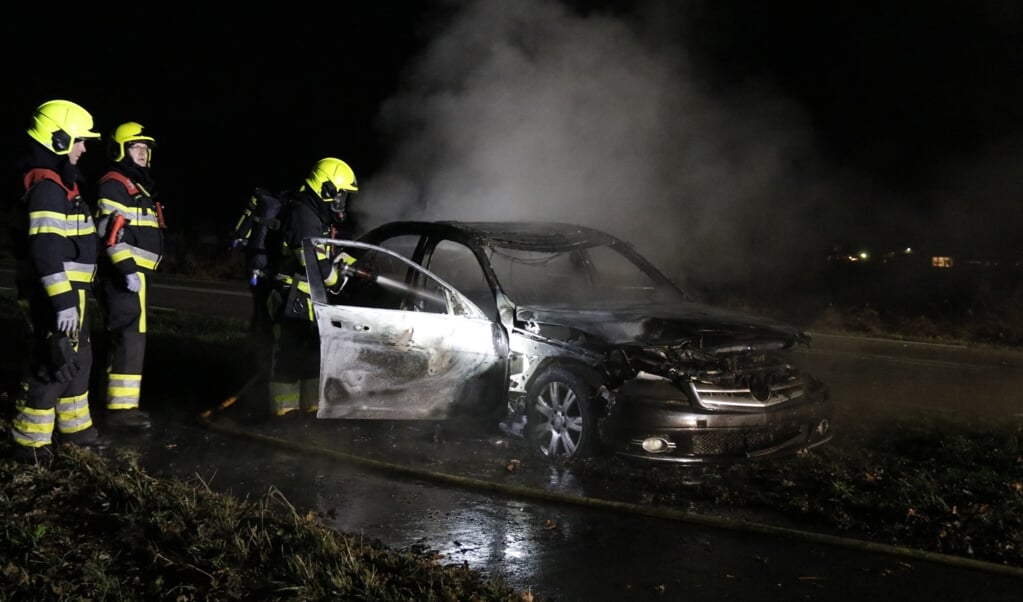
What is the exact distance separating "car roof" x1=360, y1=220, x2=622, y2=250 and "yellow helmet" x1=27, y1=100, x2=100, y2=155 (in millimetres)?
2543

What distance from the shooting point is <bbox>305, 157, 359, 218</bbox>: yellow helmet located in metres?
7.11

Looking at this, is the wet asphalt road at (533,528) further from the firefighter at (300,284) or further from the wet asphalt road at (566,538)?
the firefighter at (300,284)

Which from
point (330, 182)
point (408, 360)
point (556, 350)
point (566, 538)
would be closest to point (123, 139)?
point (330, 182)

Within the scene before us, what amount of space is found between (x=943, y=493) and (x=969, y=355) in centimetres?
774

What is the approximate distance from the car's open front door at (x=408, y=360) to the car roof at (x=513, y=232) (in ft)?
1.98

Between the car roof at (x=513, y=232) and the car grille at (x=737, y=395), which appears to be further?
the car roof at (x=513, y=232)

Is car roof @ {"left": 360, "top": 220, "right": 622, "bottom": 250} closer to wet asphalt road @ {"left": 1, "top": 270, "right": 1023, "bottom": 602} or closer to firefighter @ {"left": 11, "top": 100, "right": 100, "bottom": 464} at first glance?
wet asphalt road @ {"left": 1, "top": 270, "right": 1023, "bottom": 602}

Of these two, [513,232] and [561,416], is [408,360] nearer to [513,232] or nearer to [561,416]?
[561,416]

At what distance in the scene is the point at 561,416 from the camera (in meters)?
6.14

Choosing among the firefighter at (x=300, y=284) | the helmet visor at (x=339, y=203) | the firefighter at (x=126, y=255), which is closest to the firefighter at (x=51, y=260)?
the firefighter at (x=126, y=255)

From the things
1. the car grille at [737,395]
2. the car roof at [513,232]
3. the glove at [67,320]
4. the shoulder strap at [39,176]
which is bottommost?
the car grille at [737,395]

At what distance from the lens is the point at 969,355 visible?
12367 millimetres

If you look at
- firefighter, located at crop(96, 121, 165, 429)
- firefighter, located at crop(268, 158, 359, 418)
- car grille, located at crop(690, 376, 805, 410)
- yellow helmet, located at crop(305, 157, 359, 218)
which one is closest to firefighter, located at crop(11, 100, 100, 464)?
firefighter, located at crop(96, 121, 165, 429)

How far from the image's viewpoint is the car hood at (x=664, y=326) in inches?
234
